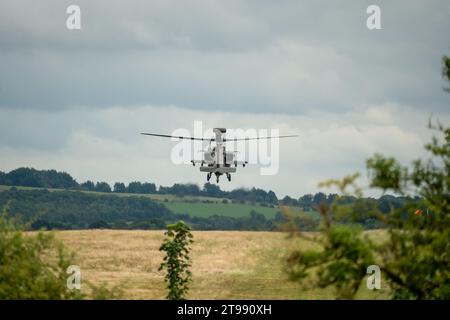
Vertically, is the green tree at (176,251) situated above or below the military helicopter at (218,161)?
below

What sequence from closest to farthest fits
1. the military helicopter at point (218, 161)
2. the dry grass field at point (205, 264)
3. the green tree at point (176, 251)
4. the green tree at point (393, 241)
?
1. the green tree at point (393, 241)
2. the green tree at point (176, 251)
3. the dry grass field at point (205, 264)
4. the military helicopter at point (218, 161)

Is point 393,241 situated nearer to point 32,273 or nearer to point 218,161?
point 32,273

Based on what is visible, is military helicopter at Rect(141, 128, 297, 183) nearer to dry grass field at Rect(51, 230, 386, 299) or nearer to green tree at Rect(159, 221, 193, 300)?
dry grass field at Rect(51, 230, 386, 299)

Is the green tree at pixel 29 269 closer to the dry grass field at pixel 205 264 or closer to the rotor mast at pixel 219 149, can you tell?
the dry grass field at pixel 205 264

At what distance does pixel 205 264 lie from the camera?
3880 inches

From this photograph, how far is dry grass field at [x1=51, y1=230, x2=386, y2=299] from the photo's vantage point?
80812 mm

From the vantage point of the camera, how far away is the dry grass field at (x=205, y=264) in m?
80.8

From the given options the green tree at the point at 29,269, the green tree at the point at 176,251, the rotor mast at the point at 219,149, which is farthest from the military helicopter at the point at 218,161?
the green tree at the point at 29,269

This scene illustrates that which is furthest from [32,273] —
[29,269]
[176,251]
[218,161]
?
[218,161]

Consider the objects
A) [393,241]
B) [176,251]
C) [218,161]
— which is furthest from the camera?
[218,161]

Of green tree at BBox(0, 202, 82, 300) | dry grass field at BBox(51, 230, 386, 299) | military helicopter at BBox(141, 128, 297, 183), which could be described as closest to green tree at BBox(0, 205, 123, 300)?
green tree at BBox(0, 202, 82, 300)
